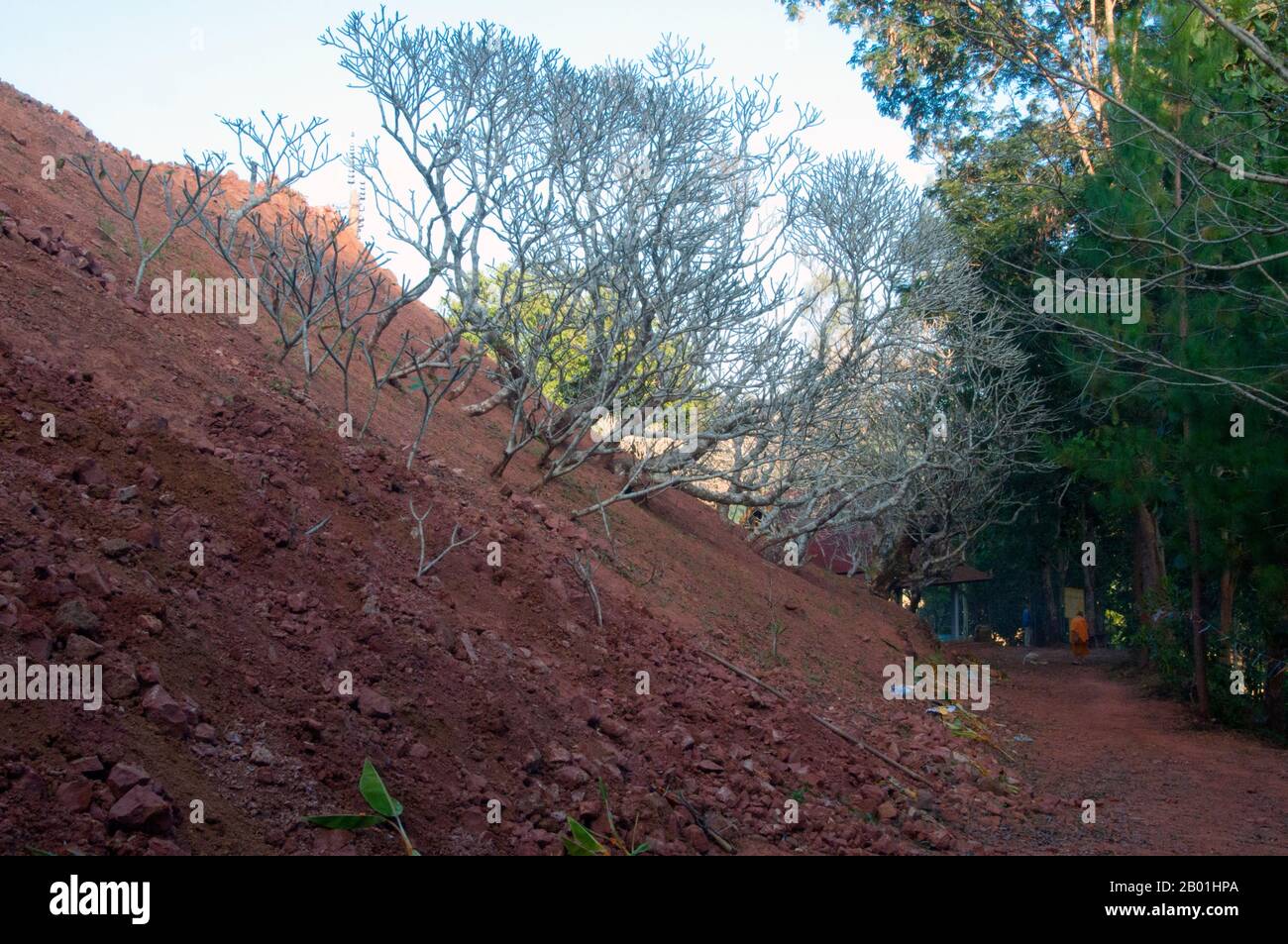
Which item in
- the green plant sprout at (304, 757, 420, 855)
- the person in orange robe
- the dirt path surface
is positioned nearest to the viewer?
the green plant sprout at (304, 757, 420, 855)

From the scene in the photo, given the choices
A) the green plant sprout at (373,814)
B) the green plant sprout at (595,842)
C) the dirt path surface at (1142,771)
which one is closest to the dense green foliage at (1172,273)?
the dirt path surface at (1142,771)

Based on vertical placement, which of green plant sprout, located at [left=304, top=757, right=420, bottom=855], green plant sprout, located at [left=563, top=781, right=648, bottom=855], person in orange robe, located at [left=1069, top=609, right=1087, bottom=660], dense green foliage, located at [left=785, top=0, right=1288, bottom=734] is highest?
dense green foliage, located at [left=785, top=0, right=1288, bottom=734]

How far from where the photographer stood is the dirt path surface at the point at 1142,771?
7320 mm

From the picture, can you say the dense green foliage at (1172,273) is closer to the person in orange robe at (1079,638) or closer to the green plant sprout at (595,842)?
the person in orange robe at (1079,638)

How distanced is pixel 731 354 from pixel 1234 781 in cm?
626

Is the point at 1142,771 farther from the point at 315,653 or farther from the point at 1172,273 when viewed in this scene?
the point at 315,653

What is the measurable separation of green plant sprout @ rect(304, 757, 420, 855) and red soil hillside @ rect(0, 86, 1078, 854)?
5cm

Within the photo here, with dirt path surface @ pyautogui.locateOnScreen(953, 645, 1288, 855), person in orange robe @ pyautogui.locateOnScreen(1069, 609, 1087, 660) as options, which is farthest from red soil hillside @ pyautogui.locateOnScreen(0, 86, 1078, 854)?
person in orange robe @ pyautogui.locateOnScreen(1069, 609, 1087, 660)

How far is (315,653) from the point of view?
5.28 m

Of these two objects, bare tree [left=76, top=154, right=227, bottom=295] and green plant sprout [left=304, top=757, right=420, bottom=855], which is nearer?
green plant sprout [left=304, top=757, right=420, bottom=855]

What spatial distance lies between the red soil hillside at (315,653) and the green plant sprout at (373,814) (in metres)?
0.05

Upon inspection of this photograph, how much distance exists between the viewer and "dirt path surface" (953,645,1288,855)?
732 centimetres

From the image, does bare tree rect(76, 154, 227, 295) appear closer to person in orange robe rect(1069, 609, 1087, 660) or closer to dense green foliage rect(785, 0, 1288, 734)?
dense green foliage rect(785, 0, 1288, 734)

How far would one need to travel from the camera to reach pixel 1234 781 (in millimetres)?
9953
